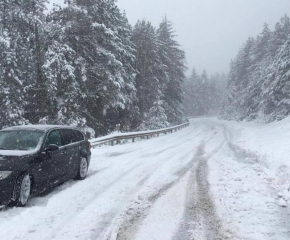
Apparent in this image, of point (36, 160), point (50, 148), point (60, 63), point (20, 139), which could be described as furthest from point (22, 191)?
point (60, 63)

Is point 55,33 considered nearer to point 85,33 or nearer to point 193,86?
point 85,33

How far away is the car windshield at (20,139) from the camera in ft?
23.1

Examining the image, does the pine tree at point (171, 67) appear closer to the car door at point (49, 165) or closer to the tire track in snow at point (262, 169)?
the tire track in snow at point (262, 169)

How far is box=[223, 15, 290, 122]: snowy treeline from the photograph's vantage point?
31.7 m

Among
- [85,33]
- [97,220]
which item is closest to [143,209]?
[97,220]

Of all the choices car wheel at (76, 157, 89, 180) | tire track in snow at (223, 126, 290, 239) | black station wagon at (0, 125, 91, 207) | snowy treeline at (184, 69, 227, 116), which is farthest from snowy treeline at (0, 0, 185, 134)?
snowy treeline at (184, 69, 227, 116)

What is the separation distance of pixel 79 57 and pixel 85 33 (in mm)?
2377

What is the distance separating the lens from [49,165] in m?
7.08

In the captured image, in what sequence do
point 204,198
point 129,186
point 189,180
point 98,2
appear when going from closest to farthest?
point 204,198, point 129,186, point 189,180, point 98,2

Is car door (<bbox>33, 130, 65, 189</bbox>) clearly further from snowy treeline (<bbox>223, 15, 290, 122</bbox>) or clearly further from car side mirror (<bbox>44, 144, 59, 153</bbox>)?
snowy treeline (<bbox>223, 15, 290, 122</bbox>)

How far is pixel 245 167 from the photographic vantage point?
1048 centimetres

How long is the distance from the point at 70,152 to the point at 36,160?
1773mm

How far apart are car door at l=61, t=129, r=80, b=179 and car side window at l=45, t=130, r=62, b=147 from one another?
24 cm

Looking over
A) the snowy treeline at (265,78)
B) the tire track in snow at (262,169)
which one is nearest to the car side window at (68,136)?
the tire track in snow at (262,169)
